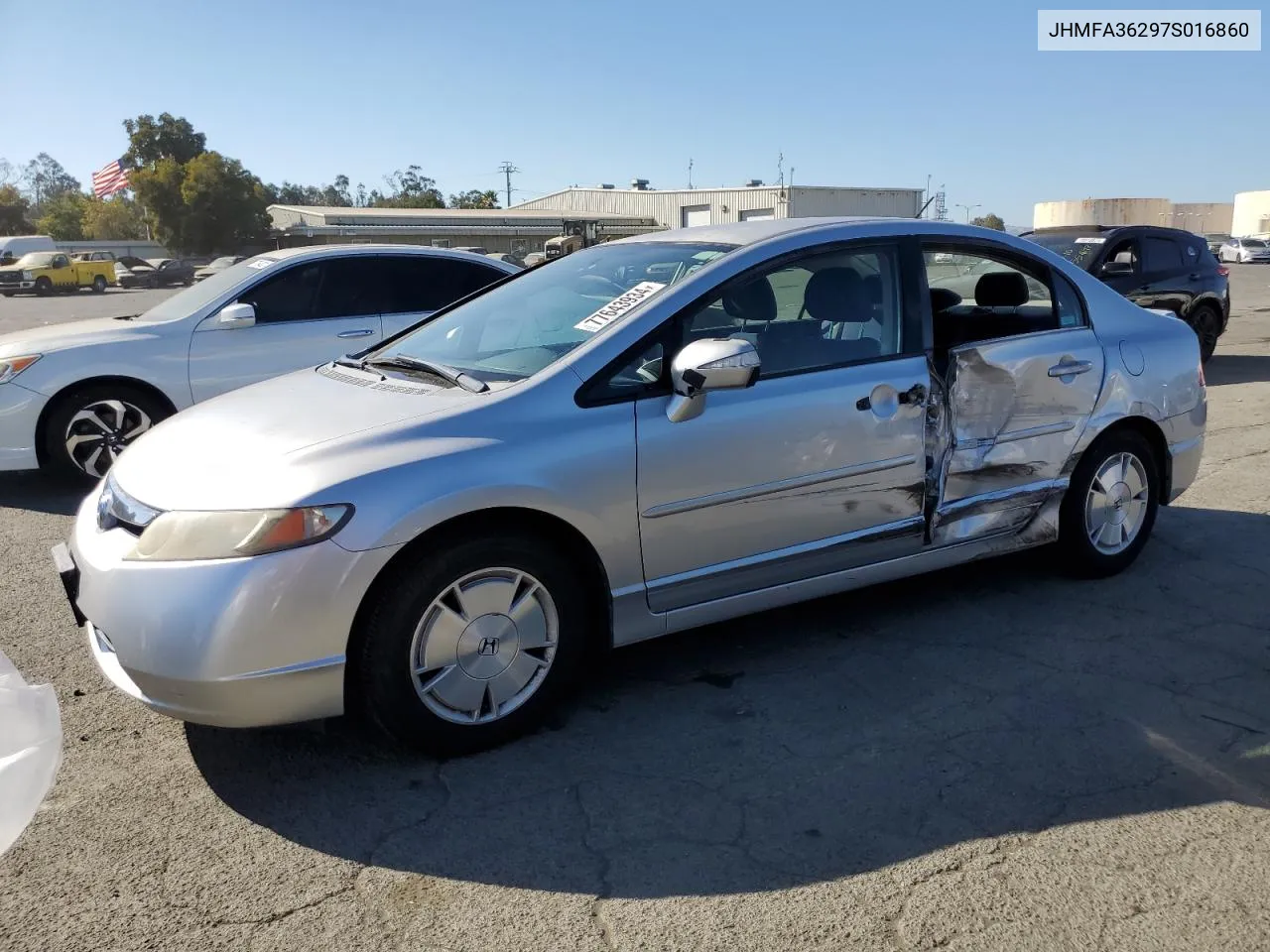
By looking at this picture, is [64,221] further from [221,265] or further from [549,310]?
[549,310]

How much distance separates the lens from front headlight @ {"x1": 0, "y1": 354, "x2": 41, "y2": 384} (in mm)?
6516

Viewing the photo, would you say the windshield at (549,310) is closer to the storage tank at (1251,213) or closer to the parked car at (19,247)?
the parked car at (19,247)

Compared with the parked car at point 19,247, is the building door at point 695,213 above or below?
above

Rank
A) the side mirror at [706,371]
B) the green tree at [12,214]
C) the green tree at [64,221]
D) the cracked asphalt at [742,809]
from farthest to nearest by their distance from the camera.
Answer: the green tree at [12,214]
the green tree at [64,221]
the side mirror at [706,371]
the cracked asphalt at [742,809]

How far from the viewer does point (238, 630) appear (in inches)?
112

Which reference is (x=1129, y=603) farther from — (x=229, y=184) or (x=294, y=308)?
(x=229, y=184)

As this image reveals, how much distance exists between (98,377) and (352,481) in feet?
15.2

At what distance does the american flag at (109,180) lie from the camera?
5778cm

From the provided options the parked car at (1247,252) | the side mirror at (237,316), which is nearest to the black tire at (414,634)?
the side mirror at (237,316)

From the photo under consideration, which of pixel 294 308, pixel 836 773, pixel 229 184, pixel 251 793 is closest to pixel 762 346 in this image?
pixel 836 773

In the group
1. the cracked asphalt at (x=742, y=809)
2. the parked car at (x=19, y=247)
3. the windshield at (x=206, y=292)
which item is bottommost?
the cracked asphalt at (x=742, y=809)

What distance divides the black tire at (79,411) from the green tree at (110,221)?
8242 centimetres

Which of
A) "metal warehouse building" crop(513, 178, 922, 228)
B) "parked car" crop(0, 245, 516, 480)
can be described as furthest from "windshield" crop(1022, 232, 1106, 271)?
"metal warehouse building" crop(513, 178, 922, 228)

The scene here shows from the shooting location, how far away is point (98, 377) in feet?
22.0
